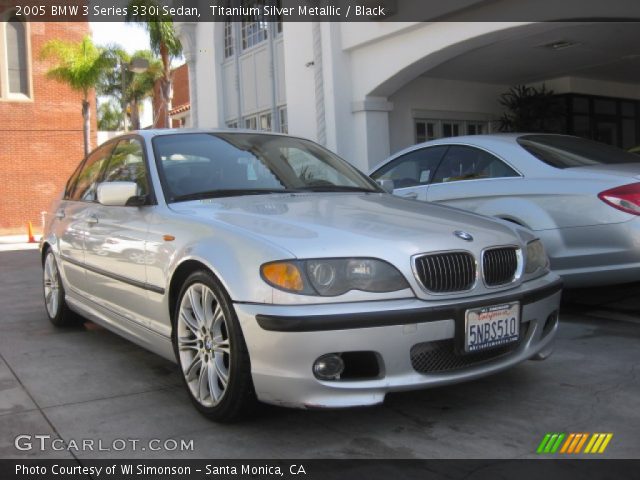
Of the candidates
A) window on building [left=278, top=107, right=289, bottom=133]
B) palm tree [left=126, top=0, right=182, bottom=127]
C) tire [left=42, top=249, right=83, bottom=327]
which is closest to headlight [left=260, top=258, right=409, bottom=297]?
tire [left=42, top=249, right=83, bottom=327]

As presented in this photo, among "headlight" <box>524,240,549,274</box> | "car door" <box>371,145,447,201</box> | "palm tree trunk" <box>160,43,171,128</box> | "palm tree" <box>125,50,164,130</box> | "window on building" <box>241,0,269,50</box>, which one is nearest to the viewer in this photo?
"headlight" <box>524,240,549,274</box>

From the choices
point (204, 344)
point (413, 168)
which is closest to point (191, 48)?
point (413, 168)

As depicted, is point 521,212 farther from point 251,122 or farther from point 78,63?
point 78,63

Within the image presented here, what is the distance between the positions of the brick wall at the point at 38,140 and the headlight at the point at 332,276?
21899mm

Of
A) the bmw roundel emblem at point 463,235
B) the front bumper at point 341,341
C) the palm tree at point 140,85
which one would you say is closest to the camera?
the front bumper at point 341,341

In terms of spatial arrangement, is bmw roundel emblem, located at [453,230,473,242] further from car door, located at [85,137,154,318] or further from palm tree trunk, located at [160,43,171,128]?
palm tree trunk, located at [160,43,171,128]

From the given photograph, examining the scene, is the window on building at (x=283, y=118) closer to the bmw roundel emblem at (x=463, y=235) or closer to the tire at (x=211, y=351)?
the tire at (x=211, y=351)

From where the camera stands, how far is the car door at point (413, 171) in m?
6.43

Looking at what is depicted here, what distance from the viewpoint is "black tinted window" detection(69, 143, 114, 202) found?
529cm

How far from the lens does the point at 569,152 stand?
228 inches

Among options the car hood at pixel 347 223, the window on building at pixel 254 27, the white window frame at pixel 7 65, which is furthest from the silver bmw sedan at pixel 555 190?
the white window frame at pixel 7 65

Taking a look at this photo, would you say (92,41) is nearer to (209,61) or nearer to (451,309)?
(209,61)

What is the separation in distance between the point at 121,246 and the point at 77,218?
1136 mm

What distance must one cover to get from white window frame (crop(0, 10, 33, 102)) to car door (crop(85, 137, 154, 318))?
827 inches
